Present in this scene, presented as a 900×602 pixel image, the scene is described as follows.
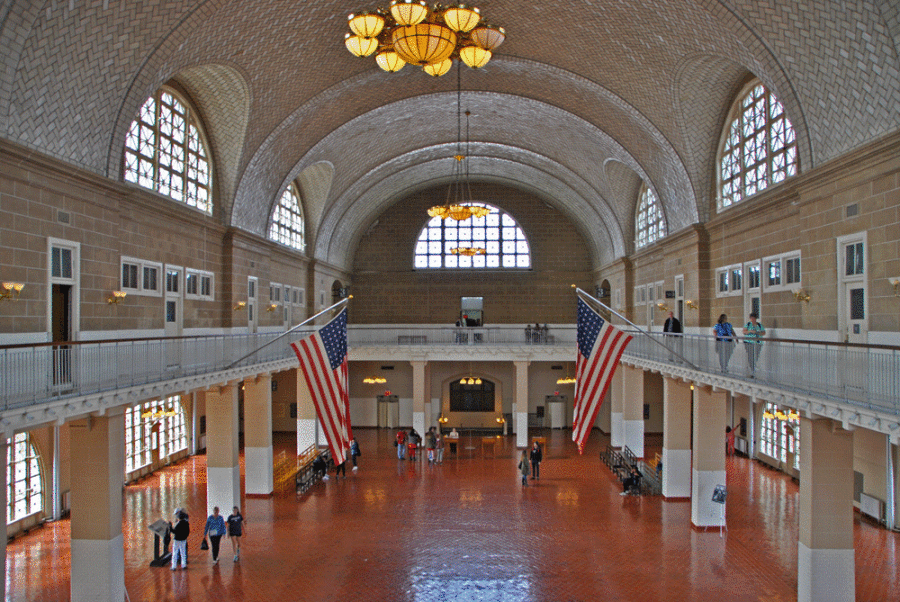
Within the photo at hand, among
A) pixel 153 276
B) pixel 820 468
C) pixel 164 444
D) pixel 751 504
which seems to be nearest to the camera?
pixel 820 468

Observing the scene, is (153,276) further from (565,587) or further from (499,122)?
(499,122)

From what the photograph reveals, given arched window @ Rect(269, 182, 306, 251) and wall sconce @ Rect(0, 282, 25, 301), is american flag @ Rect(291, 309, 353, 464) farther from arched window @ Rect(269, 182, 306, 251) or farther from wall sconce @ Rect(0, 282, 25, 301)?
arched window @ Rect(269, 182, 306, 251)

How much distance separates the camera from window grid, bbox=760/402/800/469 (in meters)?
20.8

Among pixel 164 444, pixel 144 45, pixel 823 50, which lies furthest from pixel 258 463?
pixel 823 50

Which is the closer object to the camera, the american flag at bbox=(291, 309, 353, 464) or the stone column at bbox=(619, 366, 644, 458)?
the american flag at bbox=(291, 309, 353, 464)

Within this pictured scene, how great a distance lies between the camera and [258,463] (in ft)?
65.2

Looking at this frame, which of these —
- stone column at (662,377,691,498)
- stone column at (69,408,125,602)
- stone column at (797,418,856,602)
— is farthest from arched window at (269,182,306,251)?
stone column at (797,418,856,602)

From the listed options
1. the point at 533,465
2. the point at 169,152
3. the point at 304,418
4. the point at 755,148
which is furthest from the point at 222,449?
the point at 755,148

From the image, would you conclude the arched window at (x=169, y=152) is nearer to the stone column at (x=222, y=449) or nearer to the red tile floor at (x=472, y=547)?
the stone column at (x=222, y=449)

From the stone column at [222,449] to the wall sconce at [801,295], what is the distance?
1412 cm

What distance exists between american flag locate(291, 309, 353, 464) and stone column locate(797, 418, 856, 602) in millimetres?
8637

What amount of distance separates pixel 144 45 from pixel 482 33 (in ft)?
24.0

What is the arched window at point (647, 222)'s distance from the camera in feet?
87.2

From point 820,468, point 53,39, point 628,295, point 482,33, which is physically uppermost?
point 482,33
